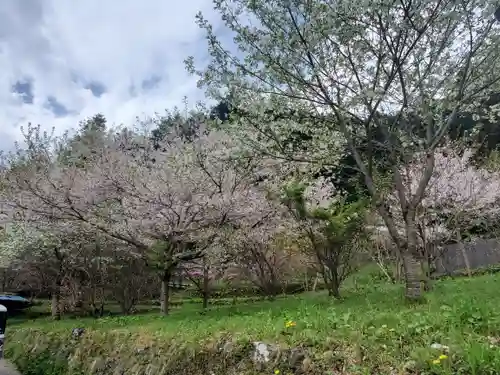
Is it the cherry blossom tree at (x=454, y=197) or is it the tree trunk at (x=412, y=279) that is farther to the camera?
the cherry blossom tree at (x=454, y=197)

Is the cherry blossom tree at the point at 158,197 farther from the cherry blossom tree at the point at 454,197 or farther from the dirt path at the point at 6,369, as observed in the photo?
the cherry blossom tree at the point at 454,197

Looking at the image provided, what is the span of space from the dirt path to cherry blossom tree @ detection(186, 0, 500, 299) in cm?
773

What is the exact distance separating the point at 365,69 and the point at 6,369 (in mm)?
10576

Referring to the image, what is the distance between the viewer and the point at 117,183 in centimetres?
1074

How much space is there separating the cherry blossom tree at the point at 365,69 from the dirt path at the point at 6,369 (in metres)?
7.73

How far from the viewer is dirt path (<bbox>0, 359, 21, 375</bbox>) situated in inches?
399

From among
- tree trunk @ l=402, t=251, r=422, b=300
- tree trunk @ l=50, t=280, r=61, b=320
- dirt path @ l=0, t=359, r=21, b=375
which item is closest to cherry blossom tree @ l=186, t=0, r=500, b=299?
tree trunk @ l=402, t=251, r=422, b=300

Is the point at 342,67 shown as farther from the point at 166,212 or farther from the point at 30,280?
the point at 30,280

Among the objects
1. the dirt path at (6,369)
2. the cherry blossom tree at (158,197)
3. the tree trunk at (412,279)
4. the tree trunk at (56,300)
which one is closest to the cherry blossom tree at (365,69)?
the tree trunk at (412,279)

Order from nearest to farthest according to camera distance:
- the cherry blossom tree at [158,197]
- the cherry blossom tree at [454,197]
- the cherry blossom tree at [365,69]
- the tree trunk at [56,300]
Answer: the cherry blossom tree at [365,69]
the cherry blossom tree at [158,197]
the tree trunk at [56,300]
the cherry blossom tree at [454,197]

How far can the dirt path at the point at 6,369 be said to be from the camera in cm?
1014

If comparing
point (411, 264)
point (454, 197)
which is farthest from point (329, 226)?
point (454, 197)

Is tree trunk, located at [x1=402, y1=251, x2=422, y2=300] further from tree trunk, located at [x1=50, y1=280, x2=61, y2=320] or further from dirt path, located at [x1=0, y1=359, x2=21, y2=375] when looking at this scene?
tree trunk, located at [x1=50, y1=280, x2=61, y2=320]

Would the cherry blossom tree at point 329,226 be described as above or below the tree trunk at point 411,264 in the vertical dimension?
above
